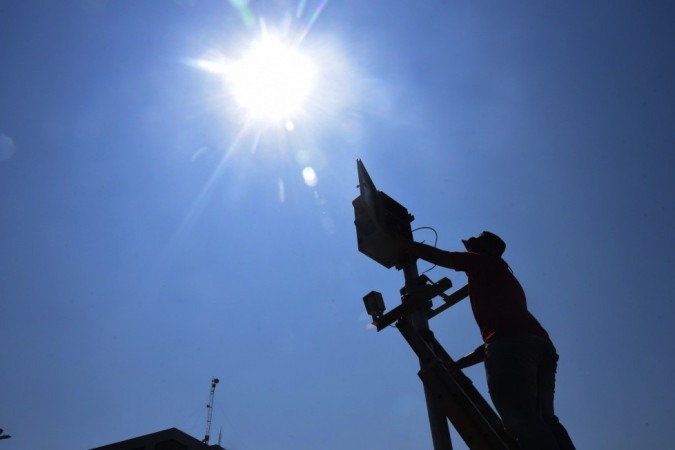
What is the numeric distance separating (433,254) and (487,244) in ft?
1.99

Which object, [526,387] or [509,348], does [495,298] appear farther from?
[526,387]

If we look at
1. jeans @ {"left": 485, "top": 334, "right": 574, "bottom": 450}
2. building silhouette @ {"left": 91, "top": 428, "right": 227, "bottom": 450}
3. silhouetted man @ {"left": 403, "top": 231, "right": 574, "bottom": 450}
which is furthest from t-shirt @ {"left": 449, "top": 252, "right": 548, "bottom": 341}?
building silhouette @ {"left": 91, "top": 428, "right": 227, "bottom": 450}

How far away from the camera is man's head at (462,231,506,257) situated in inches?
156

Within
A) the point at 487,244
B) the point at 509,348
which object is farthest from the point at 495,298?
the point at 487,244

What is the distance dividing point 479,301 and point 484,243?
68 cm

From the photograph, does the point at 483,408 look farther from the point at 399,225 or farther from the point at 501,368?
the point at 399,225

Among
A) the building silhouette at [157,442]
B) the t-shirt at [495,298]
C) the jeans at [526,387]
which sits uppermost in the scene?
the building silhouette at [157,442]

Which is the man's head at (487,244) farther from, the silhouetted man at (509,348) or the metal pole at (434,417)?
the metal pole at (434,417)

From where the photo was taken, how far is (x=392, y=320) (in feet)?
14.0

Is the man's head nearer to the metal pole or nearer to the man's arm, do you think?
the man's arm

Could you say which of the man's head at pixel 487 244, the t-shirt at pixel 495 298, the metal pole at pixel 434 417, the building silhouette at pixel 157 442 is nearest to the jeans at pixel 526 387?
the t-shirt at pixel 495 298

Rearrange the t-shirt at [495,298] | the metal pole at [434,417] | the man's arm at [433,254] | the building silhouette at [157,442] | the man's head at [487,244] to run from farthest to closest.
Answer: the building silhouette at [157,442]
the man's head at [487,244]
the man's arm at [433,254]
the metal pole at [434,417]
the t-shirt at [495,298]

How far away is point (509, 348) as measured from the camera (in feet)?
10.3

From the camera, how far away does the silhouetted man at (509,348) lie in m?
2.85
